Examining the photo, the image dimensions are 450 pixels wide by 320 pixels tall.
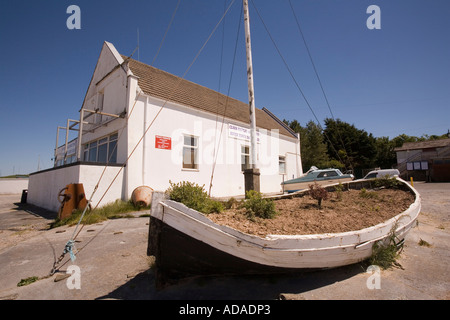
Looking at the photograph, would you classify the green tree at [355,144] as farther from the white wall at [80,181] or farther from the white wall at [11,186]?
the white wall at [11,186]

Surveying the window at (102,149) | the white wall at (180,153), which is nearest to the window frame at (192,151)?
the white wall at (180,153)

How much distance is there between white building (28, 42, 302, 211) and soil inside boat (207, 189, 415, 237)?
4502mm

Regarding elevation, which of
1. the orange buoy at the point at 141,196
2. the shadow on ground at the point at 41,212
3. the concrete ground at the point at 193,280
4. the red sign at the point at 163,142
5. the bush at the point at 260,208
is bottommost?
the shadow on ground at the point at 41,212

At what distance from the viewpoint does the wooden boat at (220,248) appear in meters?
2.49

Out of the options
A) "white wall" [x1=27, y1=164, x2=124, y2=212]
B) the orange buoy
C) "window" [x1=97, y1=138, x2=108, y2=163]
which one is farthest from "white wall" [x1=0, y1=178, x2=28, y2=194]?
the orange buoy

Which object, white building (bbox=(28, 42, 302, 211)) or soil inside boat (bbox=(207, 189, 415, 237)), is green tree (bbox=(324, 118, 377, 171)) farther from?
soil inside boat (bbox=(207, 189, 415, 237))

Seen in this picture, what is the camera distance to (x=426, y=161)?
3031 cm

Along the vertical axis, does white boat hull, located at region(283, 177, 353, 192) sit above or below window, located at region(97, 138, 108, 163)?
below

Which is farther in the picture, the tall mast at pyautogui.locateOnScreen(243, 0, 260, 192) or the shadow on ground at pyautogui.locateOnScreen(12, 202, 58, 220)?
the shadow on ground at pyautogui.locateOnScreen(12, 202, 58, 220)

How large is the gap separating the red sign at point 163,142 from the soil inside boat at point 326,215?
6.97 metres

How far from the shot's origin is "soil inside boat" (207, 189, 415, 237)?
3160mm

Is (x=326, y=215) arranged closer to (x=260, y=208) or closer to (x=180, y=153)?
(x=260, y=208)

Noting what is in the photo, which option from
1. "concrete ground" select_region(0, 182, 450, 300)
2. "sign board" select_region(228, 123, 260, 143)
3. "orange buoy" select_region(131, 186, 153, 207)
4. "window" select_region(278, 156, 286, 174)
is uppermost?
"sign board" select_region(228, 123, 260, 143)
